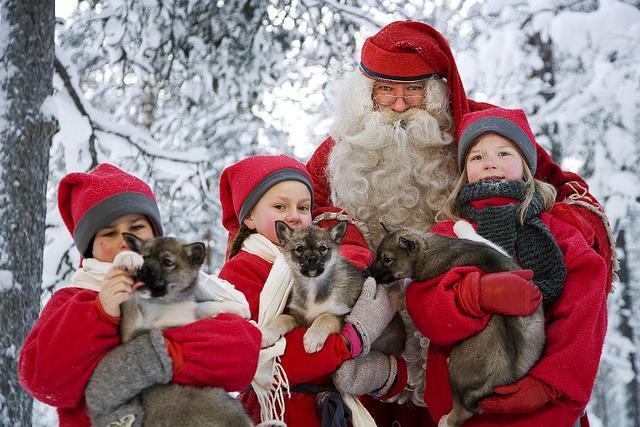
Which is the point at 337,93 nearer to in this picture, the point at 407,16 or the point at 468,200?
the point at 468,200

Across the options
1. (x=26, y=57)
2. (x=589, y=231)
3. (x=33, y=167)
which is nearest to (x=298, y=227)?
(x=589, y=231)

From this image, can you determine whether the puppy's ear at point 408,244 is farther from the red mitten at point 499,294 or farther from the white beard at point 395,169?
the white beard at point 395,169

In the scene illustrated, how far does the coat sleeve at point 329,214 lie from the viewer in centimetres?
420

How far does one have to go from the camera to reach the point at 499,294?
10.4 feet

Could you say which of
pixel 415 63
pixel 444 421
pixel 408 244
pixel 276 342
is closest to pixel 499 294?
pixel 408 244

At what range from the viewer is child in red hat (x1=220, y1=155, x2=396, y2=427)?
11.0ft

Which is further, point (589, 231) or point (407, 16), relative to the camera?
point (407, 16)

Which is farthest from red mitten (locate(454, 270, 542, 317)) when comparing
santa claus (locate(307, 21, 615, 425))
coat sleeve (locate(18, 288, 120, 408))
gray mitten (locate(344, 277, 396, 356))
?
coat sleeve (locate(18, 288, 120, 408))

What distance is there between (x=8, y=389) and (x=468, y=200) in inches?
161

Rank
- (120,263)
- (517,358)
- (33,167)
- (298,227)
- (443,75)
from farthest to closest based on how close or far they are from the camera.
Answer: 1. (33,167)
2. (443,75)
3. (298,227)
4. (517,358)
5. (120,263)

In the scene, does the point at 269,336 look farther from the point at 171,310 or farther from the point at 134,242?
the point at 134,242

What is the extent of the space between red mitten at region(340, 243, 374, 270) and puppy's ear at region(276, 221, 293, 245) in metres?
0.47

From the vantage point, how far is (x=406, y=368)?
3877mm

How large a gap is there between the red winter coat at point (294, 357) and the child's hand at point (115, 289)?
973 mm
